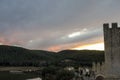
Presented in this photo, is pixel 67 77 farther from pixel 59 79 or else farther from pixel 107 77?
pixel 107 77

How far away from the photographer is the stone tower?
37531 millimetres

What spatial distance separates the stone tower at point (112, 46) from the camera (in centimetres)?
3753

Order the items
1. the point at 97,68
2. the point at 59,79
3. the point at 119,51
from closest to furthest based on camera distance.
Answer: the point at 119,51, the point at 97,68, the point at 59,79

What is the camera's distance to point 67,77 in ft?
198

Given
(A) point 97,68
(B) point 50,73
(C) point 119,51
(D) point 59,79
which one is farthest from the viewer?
(B) point 50,73

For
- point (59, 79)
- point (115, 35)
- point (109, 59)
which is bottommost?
point (59, 79)

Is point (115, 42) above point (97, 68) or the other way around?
above

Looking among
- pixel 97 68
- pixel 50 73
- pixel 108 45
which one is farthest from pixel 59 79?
pixel 108 45

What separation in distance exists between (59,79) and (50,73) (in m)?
19.4

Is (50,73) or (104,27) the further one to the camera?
(50,73)

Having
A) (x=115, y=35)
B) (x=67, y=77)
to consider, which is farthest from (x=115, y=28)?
(x=67, y=77)

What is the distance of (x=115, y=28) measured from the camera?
3756 centimetres

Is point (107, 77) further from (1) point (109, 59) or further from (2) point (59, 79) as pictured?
(2) point (59, 79)

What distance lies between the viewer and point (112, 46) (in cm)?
3772
